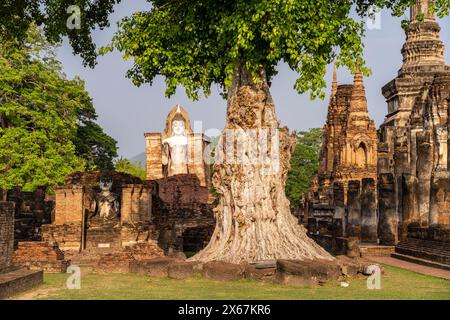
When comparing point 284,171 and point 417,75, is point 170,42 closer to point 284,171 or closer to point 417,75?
point 284,171

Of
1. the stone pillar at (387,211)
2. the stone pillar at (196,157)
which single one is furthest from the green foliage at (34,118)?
the stone pillar at (387,211)

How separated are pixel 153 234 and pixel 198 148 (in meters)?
12.1

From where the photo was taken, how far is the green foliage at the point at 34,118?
25.6m

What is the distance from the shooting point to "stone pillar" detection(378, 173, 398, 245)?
19.3m

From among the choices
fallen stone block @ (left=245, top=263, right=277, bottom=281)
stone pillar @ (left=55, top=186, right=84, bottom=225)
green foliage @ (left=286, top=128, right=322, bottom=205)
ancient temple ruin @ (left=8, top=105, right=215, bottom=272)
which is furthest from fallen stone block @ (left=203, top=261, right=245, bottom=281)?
green foliage @ (left=286, top=128, right=322, bottom=205)

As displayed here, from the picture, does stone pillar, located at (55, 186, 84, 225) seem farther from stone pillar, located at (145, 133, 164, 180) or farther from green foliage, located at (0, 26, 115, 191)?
stone pillar, located at (145, 133, 164, 180)

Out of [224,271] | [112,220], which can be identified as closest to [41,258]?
[224,271]

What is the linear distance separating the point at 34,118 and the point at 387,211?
15126mm

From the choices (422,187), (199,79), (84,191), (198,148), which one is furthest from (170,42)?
(198,148)

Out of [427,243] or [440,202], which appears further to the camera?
[440,202]

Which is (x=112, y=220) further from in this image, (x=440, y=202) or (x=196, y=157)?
(x=196, y=157)

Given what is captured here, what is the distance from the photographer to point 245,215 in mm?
12430

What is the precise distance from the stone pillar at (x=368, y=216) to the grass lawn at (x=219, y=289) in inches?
352

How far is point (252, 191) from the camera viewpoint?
1253 cm
